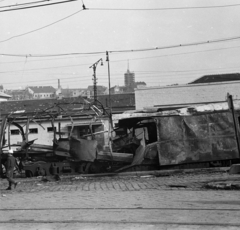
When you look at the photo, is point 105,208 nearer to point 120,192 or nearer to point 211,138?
point 120,192

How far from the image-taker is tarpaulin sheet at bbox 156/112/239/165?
678 inches

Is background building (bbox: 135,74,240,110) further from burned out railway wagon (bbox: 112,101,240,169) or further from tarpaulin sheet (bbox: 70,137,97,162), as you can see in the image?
tarpaulin sheet (bbox: 70,137,97,162)

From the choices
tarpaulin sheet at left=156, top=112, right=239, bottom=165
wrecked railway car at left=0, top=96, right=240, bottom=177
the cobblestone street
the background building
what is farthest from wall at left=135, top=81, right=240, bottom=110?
the cobblestone street

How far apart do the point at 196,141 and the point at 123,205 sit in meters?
8.20

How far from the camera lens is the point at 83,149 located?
17.1 m

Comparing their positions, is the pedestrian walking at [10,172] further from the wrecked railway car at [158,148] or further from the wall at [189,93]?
the wall at [189,93]

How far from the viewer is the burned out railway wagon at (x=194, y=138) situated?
56.5 ft

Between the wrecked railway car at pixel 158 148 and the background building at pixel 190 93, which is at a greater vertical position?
the background building at pixel 190 93

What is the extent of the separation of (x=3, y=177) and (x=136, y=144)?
5.85 meters

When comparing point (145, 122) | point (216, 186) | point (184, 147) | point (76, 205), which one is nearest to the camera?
point (76, 205)

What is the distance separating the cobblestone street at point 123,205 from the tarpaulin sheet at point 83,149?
6.55 feet

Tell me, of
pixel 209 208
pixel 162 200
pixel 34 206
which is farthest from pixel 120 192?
pixel 209 208

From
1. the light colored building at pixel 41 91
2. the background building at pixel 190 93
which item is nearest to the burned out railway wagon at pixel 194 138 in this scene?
the background building at pixel 190 93

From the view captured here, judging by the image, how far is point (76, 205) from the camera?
32.9ft
